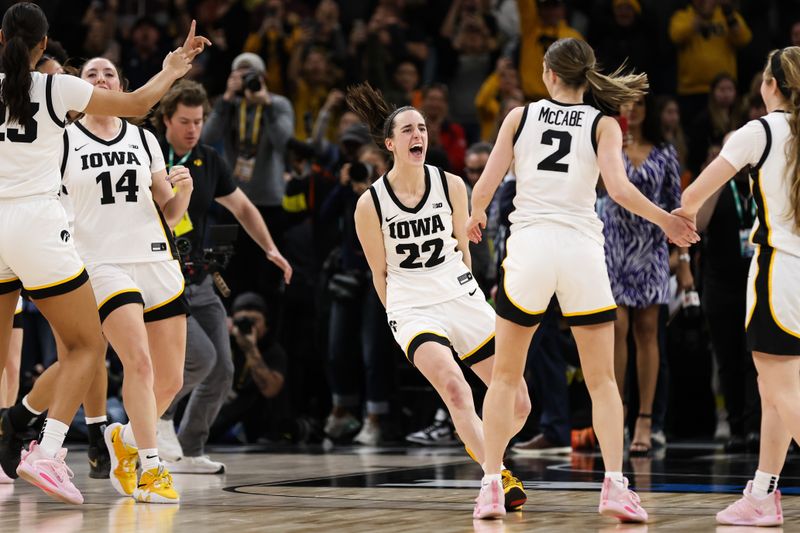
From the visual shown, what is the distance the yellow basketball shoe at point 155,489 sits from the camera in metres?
6.15

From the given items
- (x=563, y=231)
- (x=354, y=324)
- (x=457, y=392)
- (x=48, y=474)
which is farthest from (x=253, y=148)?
(x=563, y=231)

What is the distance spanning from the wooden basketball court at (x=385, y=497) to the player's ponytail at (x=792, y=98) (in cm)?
136

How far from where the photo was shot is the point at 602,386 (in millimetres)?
5480

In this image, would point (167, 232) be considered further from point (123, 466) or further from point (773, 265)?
point (773, 265)

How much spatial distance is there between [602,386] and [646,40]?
798cm

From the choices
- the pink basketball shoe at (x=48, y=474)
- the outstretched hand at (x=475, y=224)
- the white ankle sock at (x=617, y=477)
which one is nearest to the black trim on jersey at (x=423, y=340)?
the outstretched hand at (x=475, y=224)

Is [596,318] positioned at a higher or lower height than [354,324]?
higher

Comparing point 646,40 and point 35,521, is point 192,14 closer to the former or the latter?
point 646,40

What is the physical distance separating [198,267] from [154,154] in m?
1.30

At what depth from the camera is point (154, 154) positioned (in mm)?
6727

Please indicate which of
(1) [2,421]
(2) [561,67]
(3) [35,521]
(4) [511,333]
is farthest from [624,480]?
(1) [2,421]

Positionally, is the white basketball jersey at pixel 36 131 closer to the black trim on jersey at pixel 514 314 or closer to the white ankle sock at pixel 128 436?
the white ankle sock at pixel 128 436

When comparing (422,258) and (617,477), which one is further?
(422,258)

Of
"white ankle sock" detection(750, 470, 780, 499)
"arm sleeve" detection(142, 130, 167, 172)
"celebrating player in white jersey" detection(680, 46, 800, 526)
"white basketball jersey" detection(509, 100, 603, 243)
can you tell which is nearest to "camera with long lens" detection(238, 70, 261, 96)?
"arm sleeve" detection(142, 130, 167, 172)
